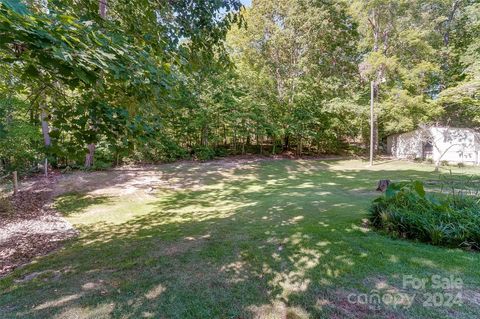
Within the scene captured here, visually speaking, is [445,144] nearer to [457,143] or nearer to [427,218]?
[457,143]

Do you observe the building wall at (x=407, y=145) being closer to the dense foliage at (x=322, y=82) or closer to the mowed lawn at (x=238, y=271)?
the dense foliage at (x=322, y=82)

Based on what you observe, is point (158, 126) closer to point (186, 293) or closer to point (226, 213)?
point (186, 293)

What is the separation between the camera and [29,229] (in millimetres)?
5000

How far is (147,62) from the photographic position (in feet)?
7.44

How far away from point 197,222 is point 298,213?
1902 millimetres

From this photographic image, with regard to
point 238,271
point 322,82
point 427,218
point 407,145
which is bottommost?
point 238,271

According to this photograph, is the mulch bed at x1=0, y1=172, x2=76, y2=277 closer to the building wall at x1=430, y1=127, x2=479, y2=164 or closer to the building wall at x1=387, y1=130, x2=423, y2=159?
the building wall at x1=430, y1=127, x2=479, y2=164

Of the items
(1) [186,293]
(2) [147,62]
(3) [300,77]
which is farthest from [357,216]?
(3) [300,77]

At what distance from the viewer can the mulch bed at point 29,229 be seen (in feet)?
12.6

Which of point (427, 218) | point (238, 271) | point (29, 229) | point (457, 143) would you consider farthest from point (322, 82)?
point (238, 271)

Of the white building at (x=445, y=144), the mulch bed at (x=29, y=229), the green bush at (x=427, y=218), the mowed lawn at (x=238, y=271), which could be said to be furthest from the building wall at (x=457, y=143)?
the mulch bed at (x=29, y=229)

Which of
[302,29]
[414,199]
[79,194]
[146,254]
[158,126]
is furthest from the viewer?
[302,29]

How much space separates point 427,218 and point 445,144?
16.0 m

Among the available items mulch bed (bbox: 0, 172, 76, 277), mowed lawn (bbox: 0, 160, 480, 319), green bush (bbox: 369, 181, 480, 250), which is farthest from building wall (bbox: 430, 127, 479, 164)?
mulch bed (bbox: 0, 172, 76, 277)
